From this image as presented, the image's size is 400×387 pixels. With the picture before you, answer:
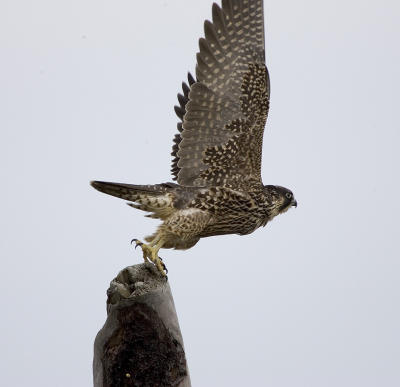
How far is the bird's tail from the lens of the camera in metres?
7.54

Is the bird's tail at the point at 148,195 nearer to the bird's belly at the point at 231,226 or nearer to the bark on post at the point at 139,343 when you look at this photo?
the bird's belly at the point at 231,226

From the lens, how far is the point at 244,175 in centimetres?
828

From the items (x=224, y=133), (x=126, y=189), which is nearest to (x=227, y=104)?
(x=224, y=133)

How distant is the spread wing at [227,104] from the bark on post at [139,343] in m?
2.52

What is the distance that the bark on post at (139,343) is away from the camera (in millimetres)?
5539

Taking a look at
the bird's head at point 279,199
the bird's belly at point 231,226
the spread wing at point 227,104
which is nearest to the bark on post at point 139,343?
the bird's belly at point 231,226

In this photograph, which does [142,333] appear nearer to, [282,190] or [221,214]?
[221,214]

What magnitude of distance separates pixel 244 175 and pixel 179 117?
3.69 ft

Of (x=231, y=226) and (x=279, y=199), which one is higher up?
(x=279, y=199)

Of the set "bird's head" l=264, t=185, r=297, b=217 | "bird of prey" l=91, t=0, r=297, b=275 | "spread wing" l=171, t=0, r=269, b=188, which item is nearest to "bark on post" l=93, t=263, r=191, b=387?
"bird of prey" l=91, t=0, r=297, b=275

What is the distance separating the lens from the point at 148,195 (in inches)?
304

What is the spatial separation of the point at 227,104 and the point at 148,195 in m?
1.21

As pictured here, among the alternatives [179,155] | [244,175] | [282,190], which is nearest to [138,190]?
[179,155]

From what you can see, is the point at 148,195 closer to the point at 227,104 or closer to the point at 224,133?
the point at 224,133
